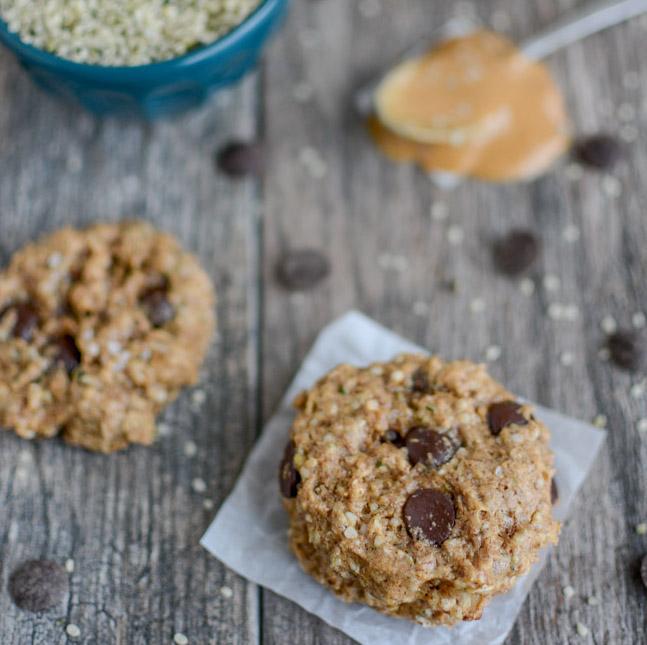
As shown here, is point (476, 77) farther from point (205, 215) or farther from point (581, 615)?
point (581, 615)

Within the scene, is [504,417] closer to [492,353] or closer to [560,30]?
[492,353]

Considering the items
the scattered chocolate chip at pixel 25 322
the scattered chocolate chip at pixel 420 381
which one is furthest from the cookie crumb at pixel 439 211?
the scattered chocolate chip at pixel 25 322

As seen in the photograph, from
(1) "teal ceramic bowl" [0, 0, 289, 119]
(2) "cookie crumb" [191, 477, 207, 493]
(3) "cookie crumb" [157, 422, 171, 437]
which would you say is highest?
(1) "teal ceramic bowl" [0, 0, 289, 119]

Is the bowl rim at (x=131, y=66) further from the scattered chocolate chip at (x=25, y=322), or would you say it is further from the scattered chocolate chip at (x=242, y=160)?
the scattered chocolate chip at (x=25, y=322)

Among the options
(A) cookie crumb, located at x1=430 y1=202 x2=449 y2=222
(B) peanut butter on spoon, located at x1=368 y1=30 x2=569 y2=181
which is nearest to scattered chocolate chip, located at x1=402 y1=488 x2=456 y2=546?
(A) cookie crumb, located at x1=430 y1=202 x2=449 y2=222

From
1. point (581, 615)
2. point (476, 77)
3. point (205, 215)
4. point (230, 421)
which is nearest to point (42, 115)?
point (205, 215)

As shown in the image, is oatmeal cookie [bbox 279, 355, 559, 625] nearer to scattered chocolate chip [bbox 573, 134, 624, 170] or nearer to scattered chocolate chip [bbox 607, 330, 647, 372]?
scattered chocolate chip [bbox 607, 330, 647, 372]

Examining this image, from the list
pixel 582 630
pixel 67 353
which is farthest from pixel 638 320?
pixel 67 353
